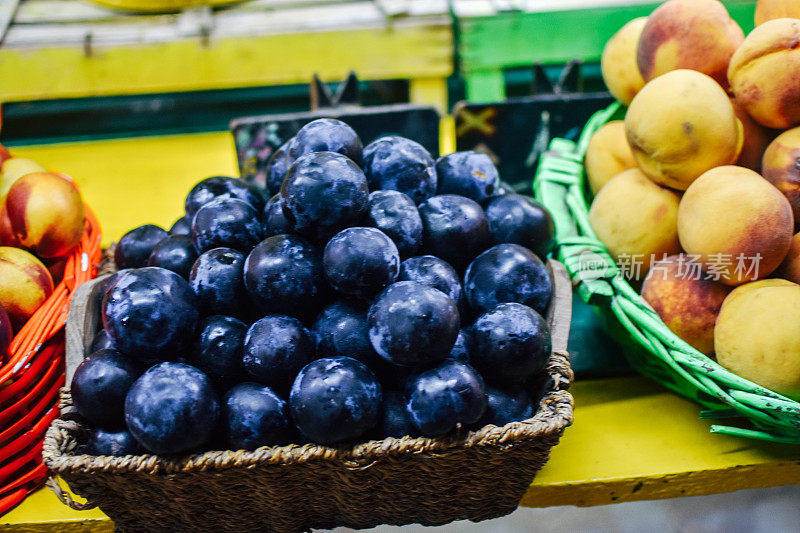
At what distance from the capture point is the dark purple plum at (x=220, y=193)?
82 centimetres

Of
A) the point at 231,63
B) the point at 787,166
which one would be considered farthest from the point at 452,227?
the point at 231,63

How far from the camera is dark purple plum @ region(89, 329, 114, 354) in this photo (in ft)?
2.29

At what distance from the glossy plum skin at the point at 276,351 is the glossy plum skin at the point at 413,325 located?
0.09 meters

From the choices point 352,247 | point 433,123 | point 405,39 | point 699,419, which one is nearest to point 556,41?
point 405,39

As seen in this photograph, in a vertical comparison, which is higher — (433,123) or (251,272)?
(433,123)

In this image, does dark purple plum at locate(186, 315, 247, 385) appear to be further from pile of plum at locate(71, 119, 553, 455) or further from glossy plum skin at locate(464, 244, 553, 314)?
glossy plum skin at locate(464, 244, 553, 314)

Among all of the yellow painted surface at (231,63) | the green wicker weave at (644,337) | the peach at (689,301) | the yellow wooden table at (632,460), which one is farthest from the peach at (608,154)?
the yellow painted surface at (231,63)

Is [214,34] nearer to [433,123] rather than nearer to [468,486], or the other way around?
[433,123]

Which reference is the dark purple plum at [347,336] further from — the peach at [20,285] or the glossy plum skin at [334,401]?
the peach at [20,285]

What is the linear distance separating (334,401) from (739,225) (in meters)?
0.59

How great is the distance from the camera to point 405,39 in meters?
1.64

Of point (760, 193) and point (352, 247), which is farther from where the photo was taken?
point (760, 193)

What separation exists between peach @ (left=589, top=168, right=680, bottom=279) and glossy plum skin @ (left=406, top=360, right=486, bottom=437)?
0.44 meters

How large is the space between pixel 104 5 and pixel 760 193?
185 cm
